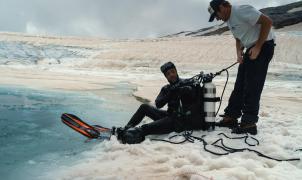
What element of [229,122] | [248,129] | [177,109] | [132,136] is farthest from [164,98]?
[248,129]

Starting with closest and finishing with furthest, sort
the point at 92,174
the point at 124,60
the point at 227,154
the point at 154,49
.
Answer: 1. the point at 92,174
2. the point at 227,154
3. the point at 124,60
4. the point at 154,49

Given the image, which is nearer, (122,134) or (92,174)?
(92,174)

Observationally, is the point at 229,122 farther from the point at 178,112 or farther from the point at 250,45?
the point at 250,45

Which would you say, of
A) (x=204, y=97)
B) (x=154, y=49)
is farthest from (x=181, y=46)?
(x=204, y=97)

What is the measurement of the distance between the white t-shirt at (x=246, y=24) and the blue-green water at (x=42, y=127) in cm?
210

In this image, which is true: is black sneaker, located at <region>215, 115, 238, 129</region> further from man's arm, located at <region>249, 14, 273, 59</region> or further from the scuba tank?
man's arm, located at <region>249, 14, 273, 59</region>

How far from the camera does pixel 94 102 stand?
26.2 ft

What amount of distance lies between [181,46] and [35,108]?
21503 mm

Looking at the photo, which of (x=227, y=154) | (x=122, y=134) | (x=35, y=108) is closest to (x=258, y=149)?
(x=227, y=154)

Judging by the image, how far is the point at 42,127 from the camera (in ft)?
17.1

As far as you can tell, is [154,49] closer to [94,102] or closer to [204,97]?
[94,102]

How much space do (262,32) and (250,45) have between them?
1.06 ft

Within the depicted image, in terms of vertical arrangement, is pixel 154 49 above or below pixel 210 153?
above

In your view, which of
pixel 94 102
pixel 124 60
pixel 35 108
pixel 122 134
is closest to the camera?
pixel 122 134
